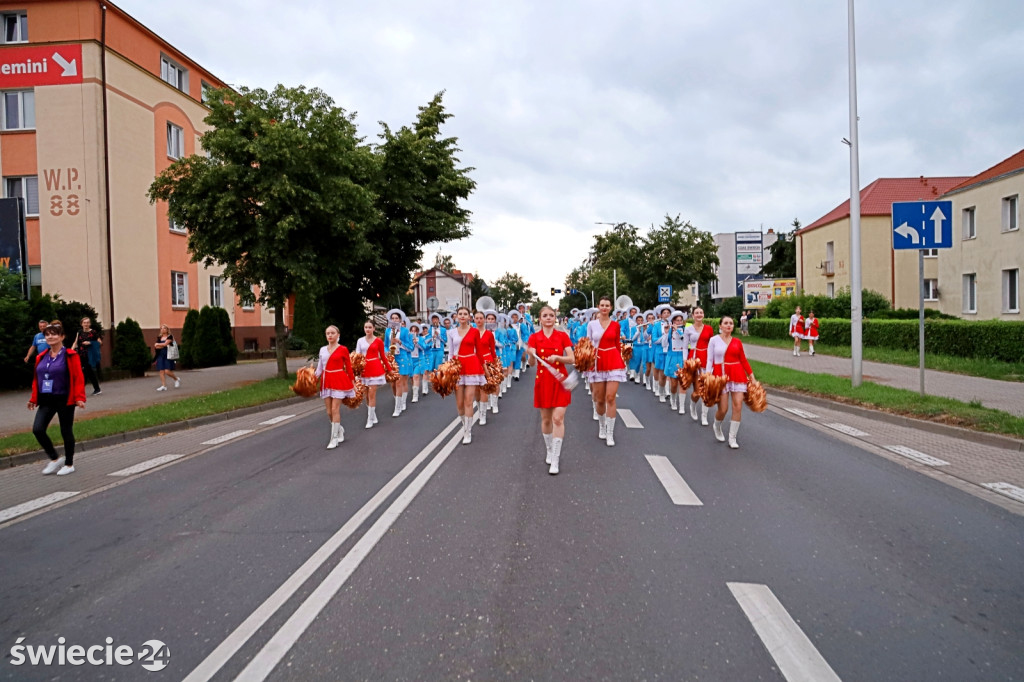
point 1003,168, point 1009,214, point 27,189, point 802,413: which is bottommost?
point 802,413

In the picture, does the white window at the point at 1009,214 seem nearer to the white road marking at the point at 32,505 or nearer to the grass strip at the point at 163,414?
the grass strip at the point at 163,414

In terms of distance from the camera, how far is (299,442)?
32.5 feet

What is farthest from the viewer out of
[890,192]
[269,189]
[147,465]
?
[890,192]

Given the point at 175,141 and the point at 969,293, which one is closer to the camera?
the point at 175,141

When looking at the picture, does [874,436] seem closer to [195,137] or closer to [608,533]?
[608,533]

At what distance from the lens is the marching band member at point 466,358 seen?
9.85 metres

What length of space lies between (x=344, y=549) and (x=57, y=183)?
79.7 feet

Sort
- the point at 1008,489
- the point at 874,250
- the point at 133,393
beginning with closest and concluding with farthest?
the point at 1008,489, the point at 133,393, the point at 874,250

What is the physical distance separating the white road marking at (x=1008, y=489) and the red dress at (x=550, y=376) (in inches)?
165

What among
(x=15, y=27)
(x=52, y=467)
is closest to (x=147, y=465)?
(x=52, y=467)

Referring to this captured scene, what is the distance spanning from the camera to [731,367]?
8.83m

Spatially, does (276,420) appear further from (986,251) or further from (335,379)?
(986,251)

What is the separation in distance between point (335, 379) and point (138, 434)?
3.76 meters

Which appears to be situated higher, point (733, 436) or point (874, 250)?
→ point (874, 250)
